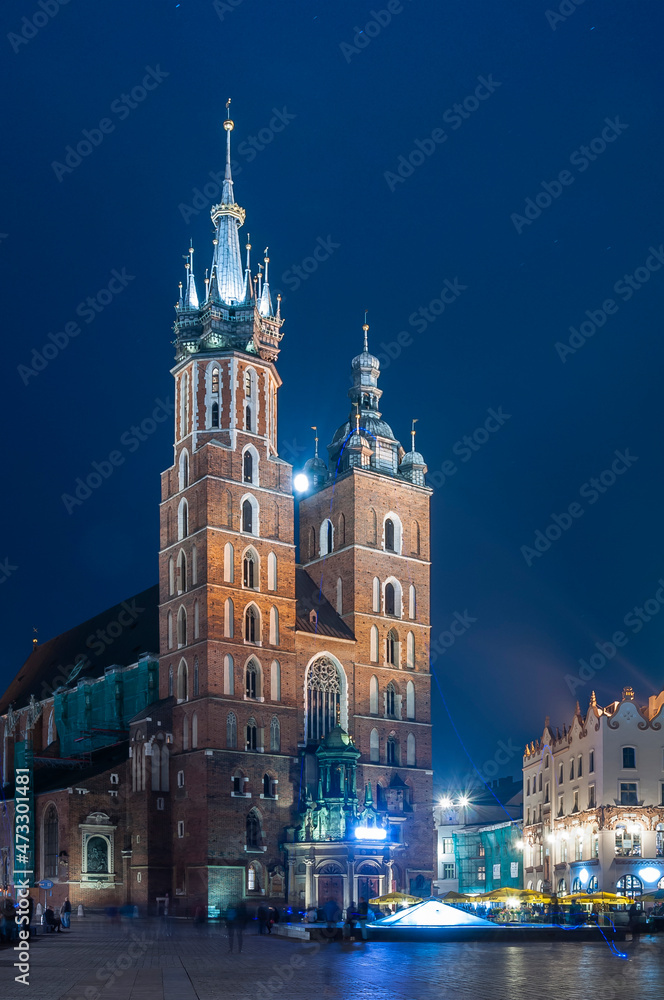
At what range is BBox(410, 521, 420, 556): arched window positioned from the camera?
76.3 meters

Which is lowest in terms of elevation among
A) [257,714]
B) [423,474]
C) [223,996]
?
[223,996]

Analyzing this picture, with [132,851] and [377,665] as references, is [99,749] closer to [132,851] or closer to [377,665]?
[132,851]

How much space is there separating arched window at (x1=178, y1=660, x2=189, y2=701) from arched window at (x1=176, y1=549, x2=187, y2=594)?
4.31 meters

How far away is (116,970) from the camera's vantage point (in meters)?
29.0

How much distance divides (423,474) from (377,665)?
13665 mm

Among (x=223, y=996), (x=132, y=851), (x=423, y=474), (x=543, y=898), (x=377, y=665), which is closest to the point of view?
(x=223, y=996)

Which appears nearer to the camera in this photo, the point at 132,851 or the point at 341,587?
the point at 132,851

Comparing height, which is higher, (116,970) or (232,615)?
(232,615)

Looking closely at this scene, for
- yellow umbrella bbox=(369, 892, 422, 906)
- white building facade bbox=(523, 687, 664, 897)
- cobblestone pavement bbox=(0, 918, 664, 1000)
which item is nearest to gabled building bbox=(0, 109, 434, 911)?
white building facade bbox=(523, 687, 664, 897)

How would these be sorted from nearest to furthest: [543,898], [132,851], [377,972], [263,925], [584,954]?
[377,972], [584,954], [263,925], [543,898], [132,851]

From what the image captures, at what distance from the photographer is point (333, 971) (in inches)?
1091

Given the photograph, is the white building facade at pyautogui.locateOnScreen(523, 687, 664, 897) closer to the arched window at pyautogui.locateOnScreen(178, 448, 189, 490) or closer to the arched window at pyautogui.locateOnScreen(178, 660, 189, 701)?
the arched window at pyautogui.locateOnScreen(178, 660, 189, 701)

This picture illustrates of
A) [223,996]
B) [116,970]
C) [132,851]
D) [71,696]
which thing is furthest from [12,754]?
[223,996]

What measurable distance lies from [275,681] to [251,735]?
3393 mm
